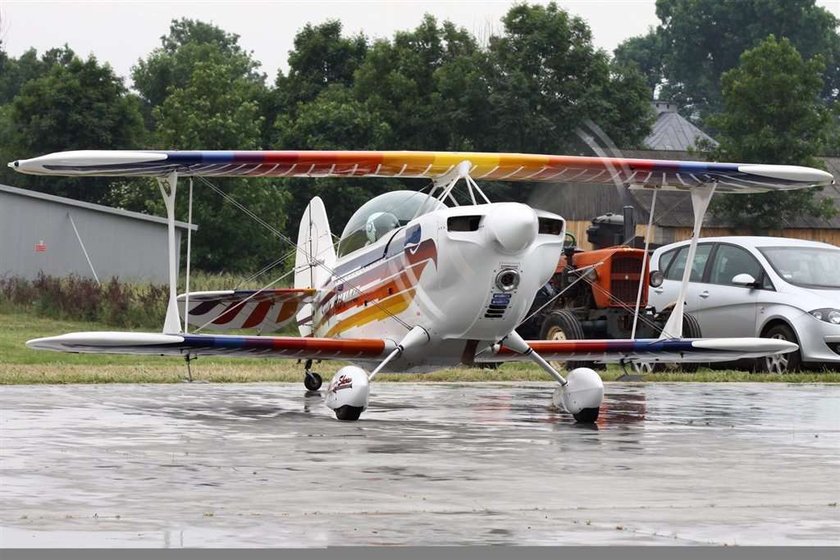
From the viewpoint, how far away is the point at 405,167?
1381 cm

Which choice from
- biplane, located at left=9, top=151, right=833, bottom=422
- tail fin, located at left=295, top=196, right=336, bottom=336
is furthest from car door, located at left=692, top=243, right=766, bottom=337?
tail fin, located at left=295, top=196, right=336, bottom=336

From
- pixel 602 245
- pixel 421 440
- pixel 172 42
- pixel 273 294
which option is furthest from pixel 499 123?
pixel 172 42

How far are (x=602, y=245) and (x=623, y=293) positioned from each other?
2598mm

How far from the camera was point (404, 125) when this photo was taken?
53.8m

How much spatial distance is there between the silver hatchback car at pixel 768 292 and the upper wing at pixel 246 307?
6199 millimetres

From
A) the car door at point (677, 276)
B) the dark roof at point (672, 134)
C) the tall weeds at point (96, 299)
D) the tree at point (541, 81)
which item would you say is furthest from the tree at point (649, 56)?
the car door at point (677, 276)

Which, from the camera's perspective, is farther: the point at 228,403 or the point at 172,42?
the point at 172,42

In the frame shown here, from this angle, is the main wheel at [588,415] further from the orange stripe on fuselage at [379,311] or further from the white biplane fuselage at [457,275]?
the orange stripe on fuselage at [379,311]

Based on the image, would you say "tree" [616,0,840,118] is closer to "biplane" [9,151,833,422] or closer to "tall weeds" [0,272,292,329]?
"tall weeds" [0,272,292,329]

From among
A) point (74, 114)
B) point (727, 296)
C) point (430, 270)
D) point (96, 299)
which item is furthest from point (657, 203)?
point (430, 270)

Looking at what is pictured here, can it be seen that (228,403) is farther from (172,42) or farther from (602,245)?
(172,42)

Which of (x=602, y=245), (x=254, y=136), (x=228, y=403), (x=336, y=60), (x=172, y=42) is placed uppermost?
(x=172, y=42)

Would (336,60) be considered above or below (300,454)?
above

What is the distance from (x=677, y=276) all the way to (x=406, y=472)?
1258cm
